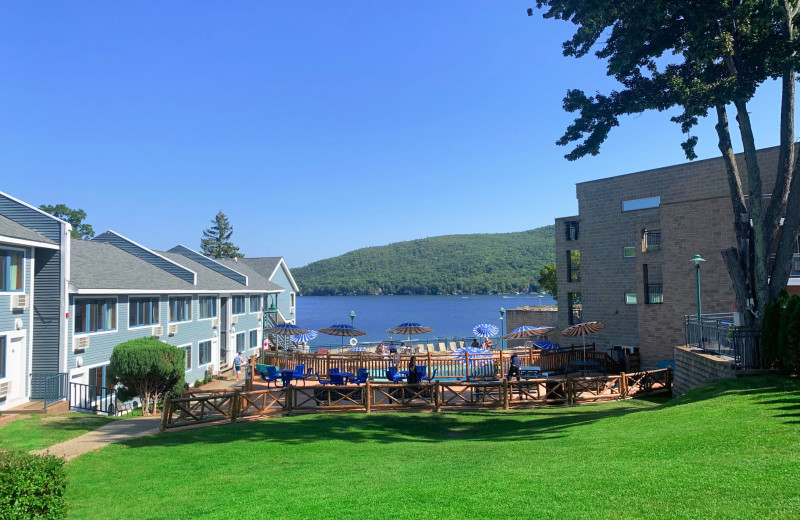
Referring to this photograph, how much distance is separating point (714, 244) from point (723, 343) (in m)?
10.1

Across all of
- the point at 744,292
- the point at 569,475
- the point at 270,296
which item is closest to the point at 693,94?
the point at 744,292

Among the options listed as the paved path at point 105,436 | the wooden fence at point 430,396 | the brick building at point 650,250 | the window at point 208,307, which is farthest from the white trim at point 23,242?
the brick building at point 650,250

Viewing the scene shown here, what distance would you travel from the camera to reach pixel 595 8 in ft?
48.2

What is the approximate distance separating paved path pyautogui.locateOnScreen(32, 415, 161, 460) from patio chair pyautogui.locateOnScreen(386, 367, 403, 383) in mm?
9667

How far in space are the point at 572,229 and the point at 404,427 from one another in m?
27.2

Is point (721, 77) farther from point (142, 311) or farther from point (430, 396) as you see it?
point (142, 311)

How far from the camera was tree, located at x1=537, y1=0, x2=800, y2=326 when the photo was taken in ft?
46.6

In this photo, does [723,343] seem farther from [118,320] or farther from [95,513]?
[118,320]

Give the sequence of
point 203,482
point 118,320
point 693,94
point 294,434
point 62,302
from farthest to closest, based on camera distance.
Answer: point 118,320, point 62,302, point 693,94, point 294,434, point 203,482

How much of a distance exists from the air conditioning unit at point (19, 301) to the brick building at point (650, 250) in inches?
1111

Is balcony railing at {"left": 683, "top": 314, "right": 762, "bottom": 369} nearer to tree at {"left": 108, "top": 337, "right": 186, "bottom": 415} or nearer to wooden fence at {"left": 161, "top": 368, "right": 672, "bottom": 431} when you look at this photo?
wooden fence at {"left": 161, "top": 368, "right": 672, "bottom": 431}

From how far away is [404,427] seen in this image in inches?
595

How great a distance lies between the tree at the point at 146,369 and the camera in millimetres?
19078

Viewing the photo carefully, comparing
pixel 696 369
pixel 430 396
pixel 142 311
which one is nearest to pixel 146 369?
pixel 142 311
